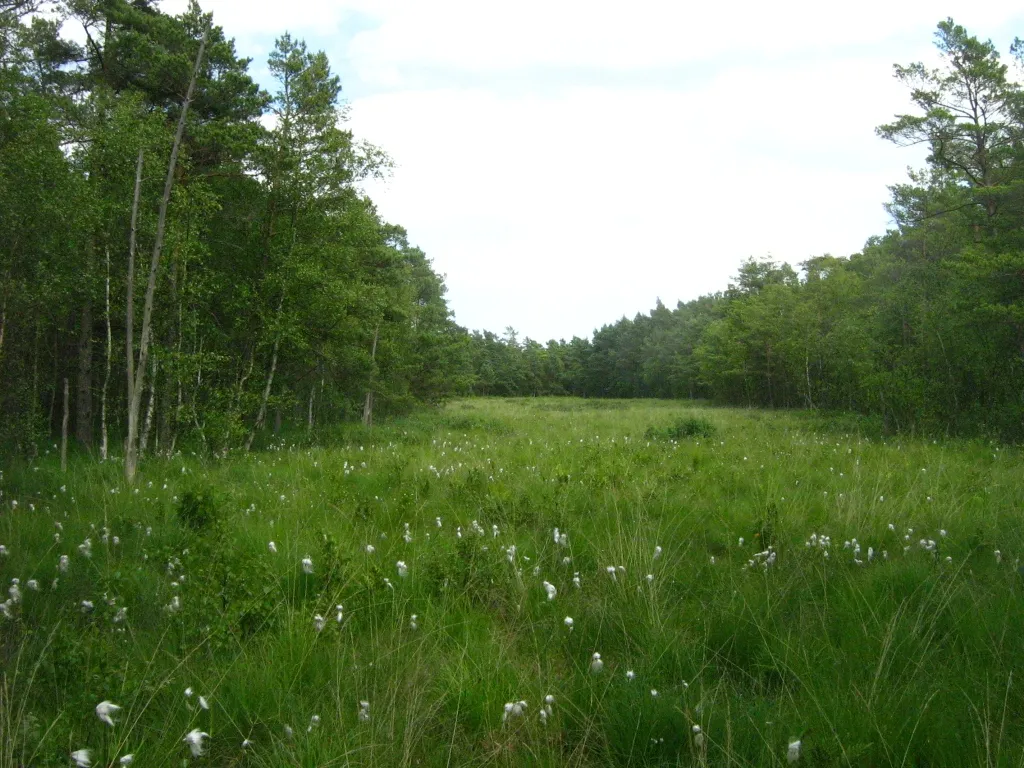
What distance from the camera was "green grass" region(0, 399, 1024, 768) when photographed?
236cm

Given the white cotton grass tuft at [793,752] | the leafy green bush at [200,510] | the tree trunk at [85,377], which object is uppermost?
the tree trunk at [85,377]

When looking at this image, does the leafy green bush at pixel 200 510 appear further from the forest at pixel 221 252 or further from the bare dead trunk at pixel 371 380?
the bare dead trunk at pixel 371 380

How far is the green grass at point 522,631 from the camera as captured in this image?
7.74 ft

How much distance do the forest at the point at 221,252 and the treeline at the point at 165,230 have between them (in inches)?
1.8

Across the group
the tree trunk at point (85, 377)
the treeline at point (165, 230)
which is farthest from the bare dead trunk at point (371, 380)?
the tree trunk at point (85, 377)

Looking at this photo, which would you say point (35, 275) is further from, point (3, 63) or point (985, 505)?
point (985, 505)

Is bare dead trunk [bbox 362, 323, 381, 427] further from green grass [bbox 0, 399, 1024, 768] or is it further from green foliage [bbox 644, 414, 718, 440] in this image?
green grass [bbox 0, 399, 1024, 768]

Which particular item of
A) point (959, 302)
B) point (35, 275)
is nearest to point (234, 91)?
point (35, 275)

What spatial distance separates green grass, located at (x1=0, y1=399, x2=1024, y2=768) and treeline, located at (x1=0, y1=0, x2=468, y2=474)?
14.1ft

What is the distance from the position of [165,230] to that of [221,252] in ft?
10.8

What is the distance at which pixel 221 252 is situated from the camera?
12.8m

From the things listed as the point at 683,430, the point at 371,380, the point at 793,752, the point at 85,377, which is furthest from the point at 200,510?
the point at 371,380

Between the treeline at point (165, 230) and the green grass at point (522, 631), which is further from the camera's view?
the treeline at point (165, 230)

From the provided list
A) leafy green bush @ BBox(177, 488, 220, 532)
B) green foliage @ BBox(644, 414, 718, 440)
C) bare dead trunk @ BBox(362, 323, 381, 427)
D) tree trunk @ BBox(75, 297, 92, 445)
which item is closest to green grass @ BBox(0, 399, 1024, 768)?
leafy green bush @ BBox(177, 488, 220, 532)
